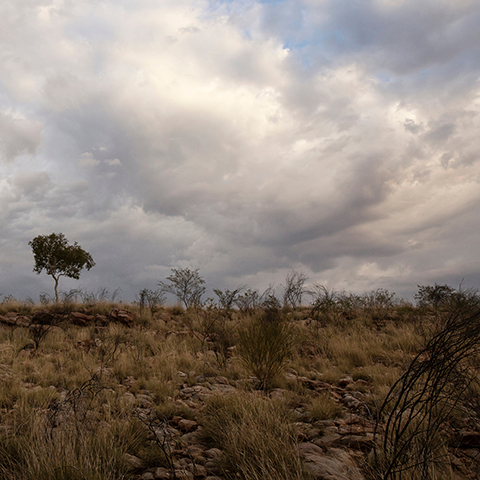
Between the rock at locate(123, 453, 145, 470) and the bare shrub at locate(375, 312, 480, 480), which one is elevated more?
the bare shrub at locate(375, 312, 480, 480)

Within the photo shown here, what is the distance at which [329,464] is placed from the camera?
3.43m

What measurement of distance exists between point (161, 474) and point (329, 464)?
64.2 inches

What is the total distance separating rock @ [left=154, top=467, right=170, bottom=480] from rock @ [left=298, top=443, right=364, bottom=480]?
133 cm

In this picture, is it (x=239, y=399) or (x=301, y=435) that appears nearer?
(x=301, y=435)

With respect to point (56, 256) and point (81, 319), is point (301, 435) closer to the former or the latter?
point (81, 319)

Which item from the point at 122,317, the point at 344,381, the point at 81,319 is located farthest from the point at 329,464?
the point at 81,319

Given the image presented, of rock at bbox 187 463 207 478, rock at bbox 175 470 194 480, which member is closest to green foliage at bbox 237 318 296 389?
rock at bbox 187 463 207 478

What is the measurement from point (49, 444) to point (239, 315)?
11495 millimetres

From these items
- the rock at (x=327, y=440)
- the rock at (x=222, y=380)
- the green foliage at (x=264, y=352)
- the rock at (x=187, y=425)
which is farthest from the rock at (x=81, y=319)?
the rock at (x=327, y=440)

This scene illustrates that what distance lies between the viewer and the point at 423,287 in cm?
1925

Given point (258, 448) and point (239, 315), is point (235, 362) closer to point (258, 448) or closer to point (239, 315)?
point (258, 448)

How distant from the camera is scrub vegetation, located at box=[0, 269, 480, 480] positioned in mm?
3334

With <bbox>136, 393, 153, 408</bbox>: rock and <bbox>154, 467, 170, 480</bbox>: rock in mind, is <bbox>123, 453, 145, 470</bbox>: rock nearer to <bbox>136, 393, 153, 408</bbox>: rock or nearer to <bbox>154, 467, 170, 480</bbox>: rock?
<bbox>154, 467, 170, 480</bbox>: rock

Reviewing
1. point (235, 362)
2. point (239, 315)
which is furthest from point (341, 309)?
point (235, 362)
